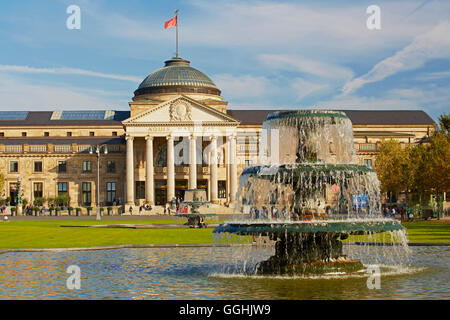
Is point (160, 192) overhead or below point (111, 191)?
below

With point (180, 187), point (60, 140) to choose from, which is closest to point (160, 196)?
point (180, 187)

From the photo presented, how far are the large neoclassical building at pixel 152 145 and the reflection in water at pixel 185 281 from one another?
71929 mm

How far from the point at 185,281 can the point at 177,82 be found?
9405cm

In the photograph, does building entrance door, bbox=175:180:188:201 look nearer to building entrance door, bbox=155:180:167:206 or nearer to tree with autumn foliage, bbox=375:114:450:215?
building entrance door, bbox=155:180:167:206

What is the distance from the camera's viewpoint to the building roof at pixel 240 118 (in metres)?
120

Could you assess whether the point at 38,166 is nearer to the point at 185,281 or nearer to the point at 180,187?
the point at 180,187

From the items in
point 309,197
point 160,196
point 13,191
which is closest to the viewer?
point 309,197

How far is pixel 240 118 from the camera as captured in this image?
4786 inches

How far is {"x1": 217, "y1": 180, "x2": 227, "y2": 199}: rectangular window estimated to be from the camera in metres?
105

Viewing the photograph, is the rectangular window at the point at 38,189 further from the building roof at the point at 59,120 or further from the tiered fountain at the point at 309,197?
the tiered fountain at the point at 309,197

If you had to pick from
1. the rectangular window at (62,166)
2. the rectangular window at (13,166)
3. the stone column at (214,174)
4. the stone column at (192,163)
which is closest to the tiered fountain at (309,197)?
the stone column at (192,163)

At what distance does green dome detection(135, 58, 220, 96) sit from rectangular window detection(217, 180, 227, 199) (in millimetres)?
16956
